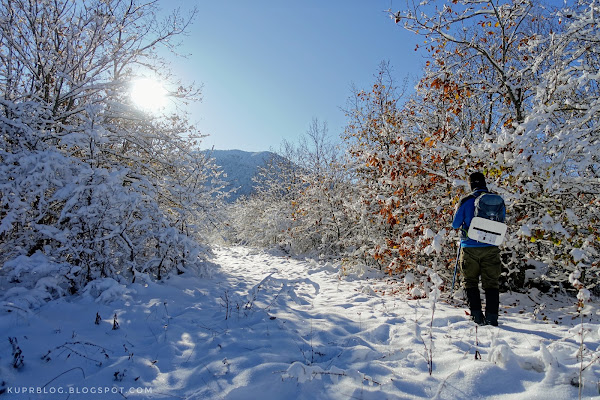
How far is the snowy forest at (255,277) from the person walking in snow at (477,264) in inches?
11.9

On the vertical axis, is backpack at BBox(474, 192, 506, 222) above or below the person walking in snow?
above

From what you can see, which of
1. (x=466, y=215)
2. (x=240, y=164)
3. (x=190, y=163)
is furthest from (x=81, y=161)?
(x=240, y=164)

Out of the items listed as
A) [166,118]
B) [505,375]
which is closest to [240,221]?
[166,118]

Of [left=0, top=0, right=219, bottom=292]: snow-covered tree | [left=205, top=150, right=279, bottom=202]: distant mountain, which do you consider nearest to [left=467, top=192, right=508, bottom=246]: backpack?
[left=0, top=0, right=219, bottom=292]: snow-covered tree

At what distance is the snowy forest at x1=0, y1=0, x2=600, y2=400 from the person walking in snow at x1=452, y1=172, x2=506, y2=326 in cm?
30

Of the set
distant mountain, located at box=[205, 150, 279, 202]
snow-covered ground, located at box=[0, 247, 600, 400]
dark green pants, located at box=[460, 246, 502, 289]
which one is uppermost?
distant mountain, located at box=[205, 150, 279, 202]

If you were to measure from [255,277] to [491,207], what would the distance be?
578cm

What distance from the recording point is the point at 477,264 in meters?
3.98

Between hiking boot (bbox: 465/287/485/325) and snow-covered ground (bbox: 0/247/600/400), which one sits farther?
hiking boot (bbox: 465/287/485/325)

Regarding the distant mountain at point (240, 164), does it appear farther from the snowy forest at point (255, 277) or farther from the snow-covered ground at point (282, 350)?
the snow-covered ground at point (282, 350)

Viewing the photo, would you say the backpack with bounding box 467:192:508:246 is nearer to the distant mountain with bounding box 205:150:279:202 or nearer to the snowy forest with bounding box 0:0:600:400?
the snowy forest with bounding box 0:0:600:400

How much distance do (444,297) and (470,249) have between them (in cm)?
177

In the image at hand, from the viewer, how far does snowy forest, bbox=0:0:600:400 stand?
8.17ft

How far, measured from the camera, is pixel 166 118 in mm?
7227
